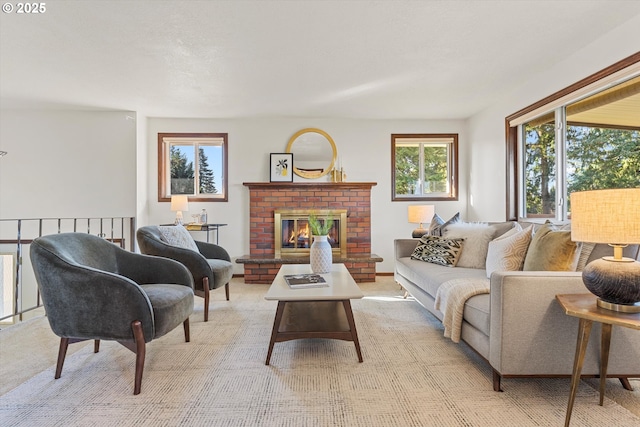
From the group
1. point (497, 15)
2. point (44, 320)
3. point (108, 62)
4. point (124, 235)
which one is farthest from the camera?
point (124, 235)

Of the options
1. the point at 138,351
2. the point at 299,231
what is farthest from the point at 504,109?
the point at 138,351

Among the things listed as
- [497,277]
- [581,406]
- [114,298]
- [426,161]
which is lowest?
[581,406]

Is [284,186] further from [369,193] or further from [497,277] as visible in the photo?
[497,277]

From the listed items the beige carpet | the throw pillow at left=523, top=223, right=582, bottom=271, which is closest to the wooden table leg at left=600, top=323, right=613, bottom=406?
the beige carpet

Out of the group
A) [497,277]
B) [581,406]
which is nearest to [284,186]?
[497,277]

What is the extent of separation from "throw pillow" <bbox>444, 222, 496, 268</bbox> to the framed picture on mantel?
2549 mm

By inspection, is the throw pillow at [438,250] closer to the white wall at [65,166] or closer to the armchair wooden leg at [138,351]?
the armchair wooden leg at [138,351]

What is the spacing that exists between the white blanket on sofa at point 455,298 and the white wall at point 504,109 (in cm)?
201

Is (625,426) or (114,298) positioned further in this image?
(114,298)

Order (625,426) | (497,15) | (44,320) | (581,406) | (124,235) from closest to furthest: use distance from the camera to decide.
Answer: (625,426), (581,406), (497,15), (44,320), (124,235)

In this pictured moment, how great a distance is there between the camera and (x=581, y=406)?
162 centimetres

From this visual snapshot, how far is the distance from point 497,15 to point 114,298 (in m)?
2.97

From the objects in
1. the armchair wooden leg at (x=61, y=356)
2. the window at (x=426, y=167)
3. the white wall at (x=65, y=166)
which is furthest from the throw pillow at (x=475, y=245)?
the white wall at (x=65, y=166)

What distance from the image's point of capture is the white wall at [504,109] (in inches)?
99.0
